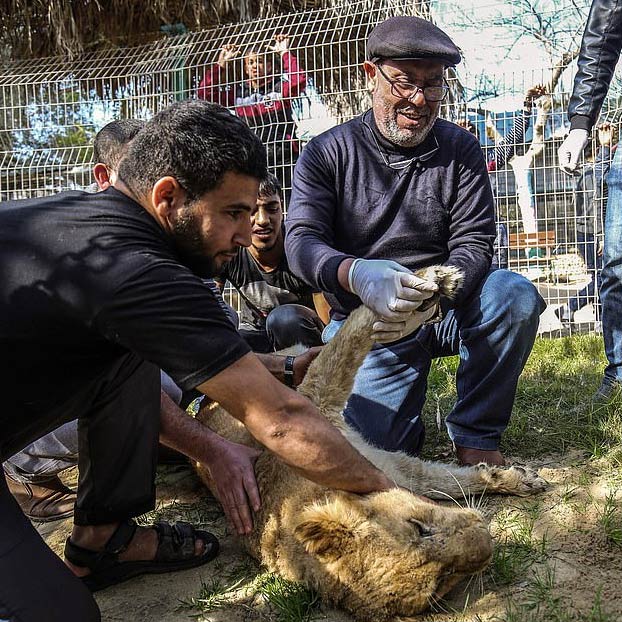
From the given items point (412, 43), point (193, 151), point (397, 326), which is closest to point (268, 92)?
point (412, 43)

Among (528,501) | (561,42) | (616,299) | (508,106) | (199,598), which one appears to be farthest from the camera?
(561,42)

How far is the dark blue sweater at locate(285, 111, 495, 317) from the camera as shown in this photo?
11.9 feet

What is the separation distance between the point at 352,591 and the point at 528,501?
1.06 m

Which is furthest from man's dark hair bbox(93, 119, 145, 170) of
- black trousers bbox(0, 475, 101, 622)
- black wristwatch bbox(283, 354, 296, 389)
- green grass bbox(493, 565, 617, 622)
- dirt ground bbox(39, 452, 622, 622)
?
green grass bbox(493, 565, 617, 622)

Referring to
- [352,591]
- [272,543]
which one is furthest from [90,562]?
[352,591]

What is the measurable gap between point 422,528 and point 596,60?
3022 millimetres

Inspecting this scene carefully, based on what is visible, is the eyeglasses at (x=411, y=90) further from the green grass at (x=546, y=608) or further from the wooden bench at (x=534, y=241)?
the wooden bench at (x=534, y=241)

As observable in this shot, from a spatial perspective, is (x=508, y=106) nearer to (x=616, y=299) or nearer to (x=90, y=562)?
(x=616, y=299)

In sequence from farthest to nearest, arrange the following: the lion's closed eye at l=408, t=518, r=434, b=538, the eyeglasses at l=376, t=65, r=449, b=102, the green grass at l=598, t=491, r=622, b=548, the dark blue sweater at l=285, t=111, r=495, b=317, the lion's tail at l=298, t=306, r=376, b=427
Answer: the dark blue sweater at l=285, t=111, r=495, b=317, the eyeglasses at l=376, t=65, r=449, b=102, the lion's tail at l=298, t=306, r=376, b=427, the green grass at l=598, t=491, r=622, b=548, the lion's closed eye at l=408, t=518, r=434, b=538

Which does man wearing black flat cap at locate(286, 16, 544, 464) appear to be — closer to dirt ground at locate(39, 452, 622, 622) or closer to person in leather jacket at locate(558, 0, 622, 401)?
dirt ground at locate(39, 452, 622, 622)

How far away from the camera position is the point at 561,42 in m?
9.61

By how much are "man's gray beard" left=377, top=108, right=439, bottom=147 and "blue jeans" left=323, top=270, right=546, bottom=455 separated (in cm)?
81

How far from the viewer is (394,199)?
11.9 feet

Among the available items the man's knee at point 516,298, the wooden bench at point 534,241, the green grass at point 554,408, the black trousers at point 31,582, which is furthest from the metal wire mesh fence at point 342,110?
the black trousers at point 31,582
